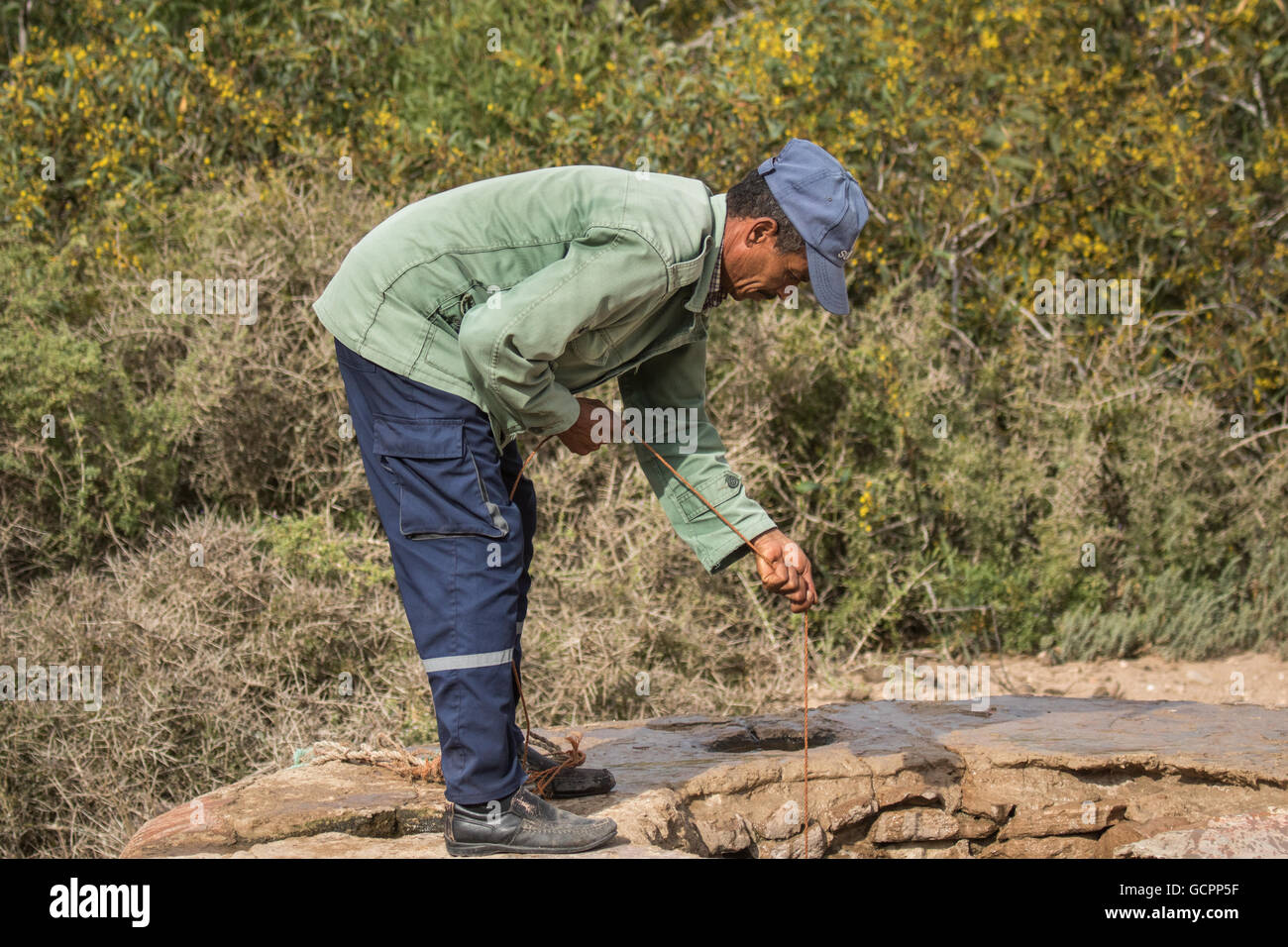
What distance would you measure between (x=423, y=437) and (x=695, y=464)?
0.77 metres

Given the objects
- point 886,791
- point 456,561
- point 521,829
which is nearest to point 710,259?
point 456,561

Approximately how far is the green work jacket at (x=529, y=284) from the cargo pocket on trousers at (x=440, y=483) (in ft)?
0.32

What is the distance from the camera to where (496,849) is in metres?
2.83

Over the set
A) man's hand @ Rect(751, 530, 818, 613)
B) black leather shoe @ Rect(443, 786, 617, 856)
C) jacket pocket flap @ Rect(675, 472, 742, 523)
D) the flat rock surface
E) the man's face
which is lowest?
the flat rock surface

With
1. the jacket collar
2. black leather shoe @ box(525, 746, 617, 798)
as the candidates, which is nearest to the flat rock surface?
black leather shoe @ box(525, 746, 617, 798)

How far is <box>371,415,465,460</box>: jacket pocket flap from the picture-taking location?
2707 millimetres

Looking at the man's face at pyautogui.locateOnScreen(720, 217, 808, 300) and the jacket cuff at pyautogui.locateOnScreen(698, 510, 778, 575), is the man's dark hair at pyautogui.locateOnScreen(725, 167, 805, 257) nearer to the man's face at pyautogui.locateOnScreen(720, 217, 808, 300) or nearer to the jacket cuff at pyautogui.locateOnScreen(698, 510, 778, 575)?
the man's face at pyautogui.locateOnScreen(720, 217, 808, 300)

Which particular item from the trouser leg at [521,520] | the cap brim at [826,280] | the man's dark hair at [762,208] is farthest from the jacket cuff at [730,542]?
the man's dark hair at [762,208]

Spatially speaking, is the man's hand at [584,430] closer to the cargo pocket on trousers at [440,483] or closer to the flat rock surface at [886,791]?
the cargo pocket on trousers at [440,483]

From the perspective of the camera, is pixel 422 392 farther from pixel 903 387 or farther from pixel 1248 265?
pixel 1248 265

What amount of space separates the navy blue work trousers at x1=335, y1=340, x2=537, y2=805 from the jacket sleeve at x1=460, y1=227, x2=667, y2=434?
0.52 ft

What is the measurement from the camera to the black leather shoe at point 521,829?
2820mm

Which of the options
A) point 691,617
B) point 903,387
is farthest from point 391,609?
point 903,387

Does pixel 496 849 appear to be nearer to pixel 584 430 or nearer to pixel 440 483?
pixel 440 483
